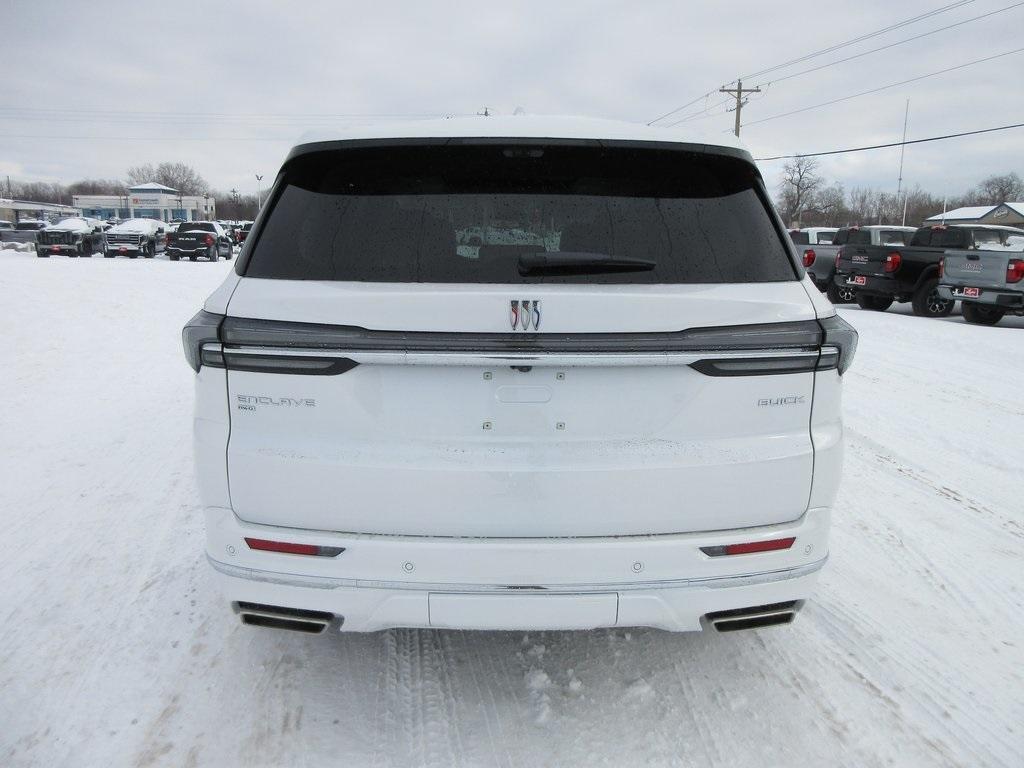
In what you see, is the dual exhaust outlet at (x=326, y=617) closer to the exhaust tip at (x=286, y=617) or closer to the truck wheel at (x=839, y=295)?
the exhaust tip at (x=286, y=617)

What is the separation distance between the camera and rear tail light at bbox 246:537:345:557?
2.19 m

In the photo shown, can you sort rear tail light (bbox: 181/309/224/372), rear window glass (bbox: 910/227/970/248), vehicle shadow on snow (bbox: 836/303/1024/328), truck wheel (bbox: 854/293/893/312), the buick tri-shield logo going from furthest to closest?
1. truck wheel (bbox: 854/293/893/312)
2. rear window glass (bbox: 910/227/970/248)
3. vehicle shadow on snow (bbox: 836/303/1024/328)
4. rear tail light (bbox: 181/309/224/372)
5. the buick tri-shield logo

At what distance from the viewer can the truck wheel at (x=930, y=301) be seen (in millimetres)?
14281

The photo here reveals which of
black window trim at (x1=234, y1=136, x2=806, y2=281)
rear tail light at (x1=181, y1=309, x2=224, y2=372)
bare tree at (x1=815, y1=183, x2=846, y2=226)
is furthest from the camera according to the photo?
bare tree at (x1=815, y1=183, x2=846, y2=226)

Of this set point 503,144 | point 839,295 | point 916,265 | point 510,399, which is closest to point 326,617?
point 510,399

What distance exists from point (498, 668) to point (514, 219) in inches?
68.8

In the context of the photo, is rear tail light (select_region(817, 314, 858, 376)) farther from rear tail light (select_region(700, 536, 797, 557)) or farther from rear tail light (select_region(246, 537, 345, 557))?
rear tail light (select_region(246, 537, 345, 557))

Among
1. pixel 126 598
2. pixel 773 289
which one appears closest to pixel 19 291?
pixel 126 598

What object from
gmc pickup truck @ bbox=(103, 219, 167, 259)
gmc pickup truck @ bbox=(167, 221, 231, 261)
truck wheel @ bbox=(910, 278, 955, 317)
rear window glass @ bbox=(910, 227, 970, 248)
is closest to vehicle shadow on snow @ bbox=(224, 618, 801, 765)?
truck wheel @ bbox=(910, 278, 955, 317)

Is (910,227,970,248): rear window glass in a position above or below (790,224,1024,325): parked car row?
above

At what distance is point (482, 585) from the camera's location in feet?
7.18

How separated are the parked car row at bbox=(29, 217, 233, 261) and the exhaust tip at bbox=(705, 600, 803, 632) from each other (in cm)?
3489

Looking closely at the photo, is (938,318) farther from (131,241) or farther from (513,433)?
(131,241)

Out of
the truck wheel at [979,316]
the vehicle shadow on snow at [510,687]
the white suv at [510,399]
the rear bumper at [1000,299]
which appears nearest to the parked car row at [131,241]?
the truck wheel at [979,316]
